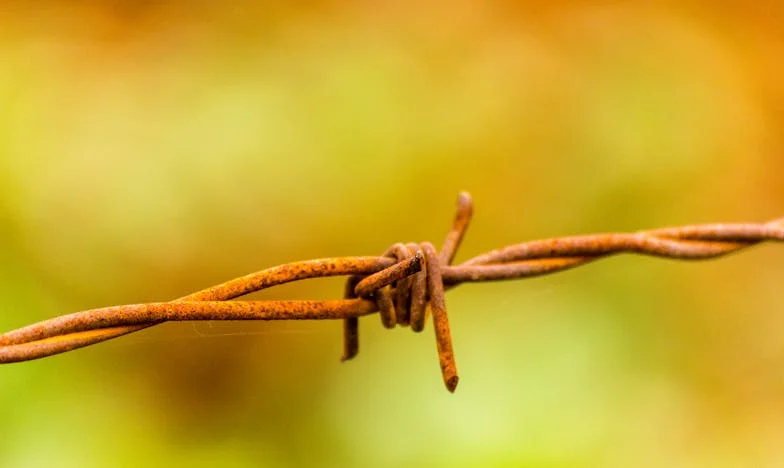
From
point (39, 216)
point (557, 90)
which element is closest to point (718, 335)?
point (557, 90)

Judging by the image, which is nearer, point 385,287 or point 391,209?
point 385,287

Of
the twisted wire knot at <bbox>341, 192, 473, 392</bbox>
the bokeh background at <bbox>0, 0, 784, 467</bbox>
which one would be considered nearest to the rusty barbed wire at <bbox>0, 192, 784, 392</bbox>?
the twisted wire knot at <bbox>341, 192, 473, 392</bbox>

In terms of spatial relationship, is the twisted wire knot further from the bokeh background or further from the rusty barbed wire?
the bokeh background

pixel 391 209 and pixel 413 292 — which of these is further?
pixel 391 209

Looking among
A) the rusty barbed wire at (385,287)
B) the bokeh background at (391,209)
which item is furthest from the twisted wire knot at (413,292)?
the bokeh background at (391,209)

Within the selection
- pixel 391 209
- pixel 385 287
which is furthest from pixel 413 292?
pixel 391 209

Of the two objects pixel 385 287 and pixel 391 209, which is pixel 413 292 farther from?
pixel 391 209

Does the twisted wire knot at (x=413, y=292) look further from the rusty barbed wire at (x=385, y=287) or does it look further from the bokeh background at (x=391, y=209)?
the bokeh background at (x=391, y=209)

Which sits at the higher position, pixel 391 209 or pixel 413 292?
pixel 391 209
